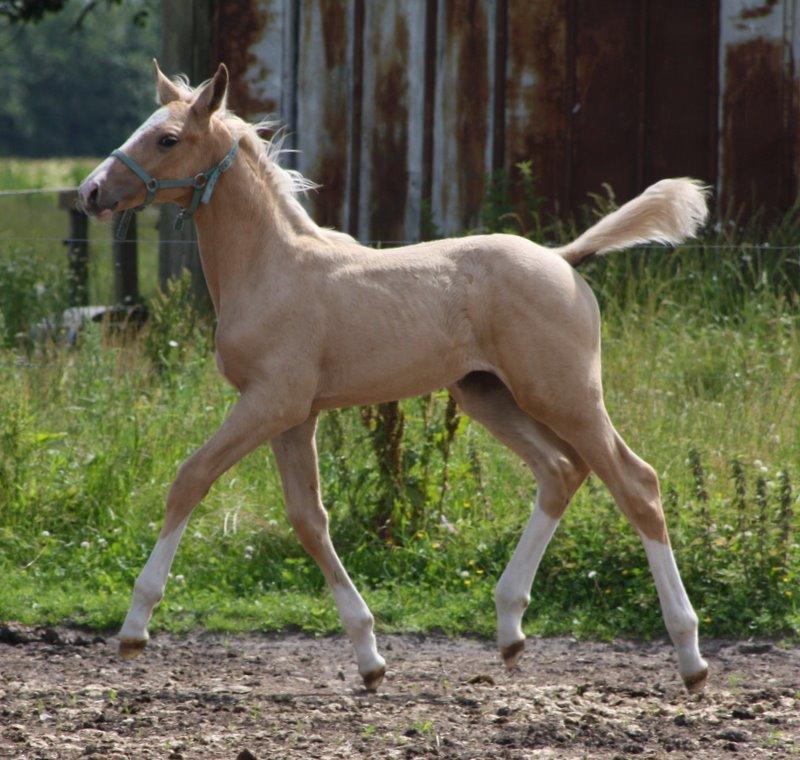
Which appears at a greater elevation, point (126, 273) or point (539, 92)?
point (539, 92)

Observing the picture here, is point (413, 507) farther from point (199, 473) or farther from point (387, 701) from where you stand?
point (199, 473)

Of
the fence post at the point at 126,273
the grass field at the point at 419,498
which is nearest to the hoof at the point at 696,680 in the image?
the grass field at the point at 419,498

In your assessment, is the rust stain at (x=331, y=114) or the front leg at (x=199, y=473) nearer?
the front leg at (x=199, y=473)

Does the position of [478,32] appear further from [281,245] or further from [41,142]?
[41,142]

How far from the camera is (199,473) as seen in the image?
14.6 feet

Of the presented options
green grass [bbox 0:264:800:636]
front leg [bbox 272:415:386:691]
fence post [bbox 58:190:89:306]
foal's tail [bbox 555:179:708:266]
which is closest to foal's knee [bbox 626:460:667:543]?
foal's tail [bbox 555:179:708:266]

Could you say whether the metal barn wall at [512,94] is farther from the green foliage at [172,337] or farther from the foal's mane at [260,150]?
the foal's mane at [260,150]

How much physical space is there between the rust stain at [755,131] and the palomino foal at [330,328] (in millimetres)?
5594

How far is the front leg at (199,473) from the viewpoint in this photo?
4.45 metres

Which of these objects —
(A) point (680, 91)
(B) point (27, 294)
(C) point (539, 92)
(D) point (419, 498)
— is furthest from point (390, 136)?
(D) point (419, 498)

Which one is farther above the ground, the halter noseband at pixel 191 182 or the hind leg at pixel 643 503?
the halter noseband at pixel 191 182

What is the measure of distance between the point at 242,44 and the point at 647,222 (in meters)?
5.99

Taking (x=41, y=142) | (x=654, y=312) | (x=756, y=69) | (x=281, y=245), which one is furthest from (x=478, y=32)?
(x=41, y=142)

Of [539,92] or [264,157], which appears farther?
[539,92]
